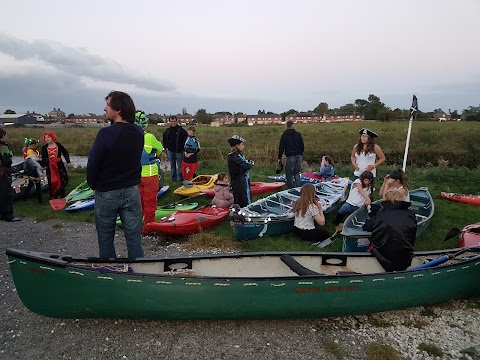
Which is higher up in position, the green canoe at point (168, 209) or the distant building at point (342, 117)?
the distant building at point (342, 117)

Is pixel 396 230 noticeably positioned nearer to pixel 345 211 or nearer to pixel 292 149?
pixel 345 211

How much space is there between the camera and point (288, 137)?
28.6 feet

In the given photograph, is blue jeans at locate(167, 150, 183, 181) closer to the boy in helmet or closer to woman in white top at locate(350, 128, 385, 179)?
the boy in helmet

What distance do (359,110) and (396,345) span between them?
264 feet

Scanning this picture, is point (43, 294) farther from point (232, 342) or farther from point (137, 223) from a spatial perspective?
point (232, 342)

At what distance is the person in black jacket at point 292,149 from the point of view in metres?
8.73

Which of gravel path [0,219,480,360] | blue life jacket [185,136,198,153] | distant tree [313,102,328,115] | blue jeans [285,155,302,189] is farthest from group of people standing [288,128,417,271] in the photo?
distant tree [313,102,328,115]

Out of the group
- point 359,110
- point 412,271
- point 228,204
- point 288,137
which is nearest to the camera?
point 412,271

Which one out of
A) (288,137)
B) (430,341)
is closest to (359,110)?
(288,137)

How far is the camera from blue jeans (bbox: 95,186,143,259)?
12.2 feet

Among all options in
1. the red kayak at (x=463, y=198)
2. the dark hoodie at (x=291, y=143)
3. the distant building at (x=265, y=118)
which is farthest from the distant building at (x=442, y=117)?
the dark hoodie at (x=291, y=143)

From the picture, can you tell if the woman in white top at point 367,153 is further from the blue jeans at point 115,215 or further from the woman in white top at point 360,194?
the blue jeans at point 115,215

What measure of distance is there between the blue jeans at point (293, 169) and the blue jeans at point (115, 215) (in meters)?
5.53

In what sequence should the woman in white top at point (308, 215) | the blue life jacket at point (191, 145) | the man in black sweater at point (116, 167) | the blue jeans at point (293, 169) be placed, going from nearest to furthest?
the man in black sweater at point (116, 167) → the woman in white top at point (308, 215) → the blue jeans at point (293, 169) → the blue life jacket at point (191, 145)
